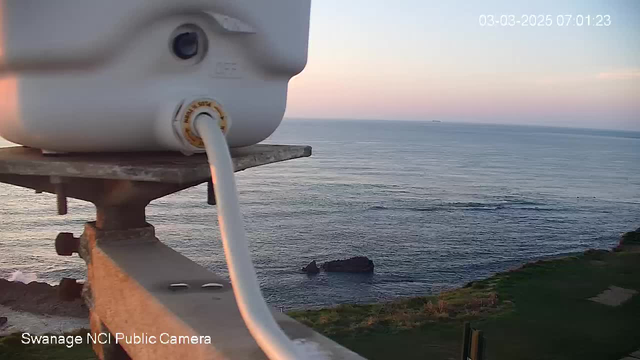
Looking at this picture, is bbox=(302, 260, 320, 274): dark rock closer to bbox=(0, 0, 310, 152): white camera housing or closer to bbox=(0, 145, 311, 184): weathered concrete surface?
bbox=(0, 145, 311, 184): weathered concrete surface

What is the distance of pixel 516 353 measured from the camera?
47.6ft

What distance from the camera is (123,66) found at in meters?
4.34

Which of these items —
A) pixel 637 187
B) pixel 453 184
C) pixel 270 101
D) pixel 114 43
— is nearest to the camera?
pixel 114 43

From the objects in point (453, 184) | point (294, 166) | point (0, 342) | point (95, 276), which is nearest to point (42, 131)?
point (95, 276)

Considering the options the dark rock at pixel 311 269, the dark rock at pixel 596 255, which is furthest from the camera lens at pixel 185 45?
the dark rock at pixel 311 269

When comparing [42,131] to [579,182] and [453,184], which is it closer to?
[453,184]

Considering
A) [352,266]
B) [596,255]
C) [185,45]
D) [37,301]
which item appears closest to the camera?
[185,45]

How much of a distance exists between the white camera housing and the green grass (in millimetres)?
10308

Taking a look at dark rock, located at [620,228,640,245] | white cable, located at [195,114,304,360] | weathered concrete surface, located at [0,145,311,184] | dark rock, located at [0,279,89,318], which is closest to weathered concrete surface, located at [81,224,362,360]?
white cable, located at [195,114,304,360]

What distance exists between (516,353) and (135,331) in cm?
1207

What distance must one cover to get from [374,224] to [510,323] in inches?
1209

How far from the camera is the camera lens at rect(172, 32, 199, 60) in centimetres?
449

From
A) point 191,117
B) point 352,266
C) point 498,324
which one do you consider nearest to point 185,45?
point 191,117

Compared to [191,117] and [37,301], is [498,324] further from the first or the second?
[37,301]
